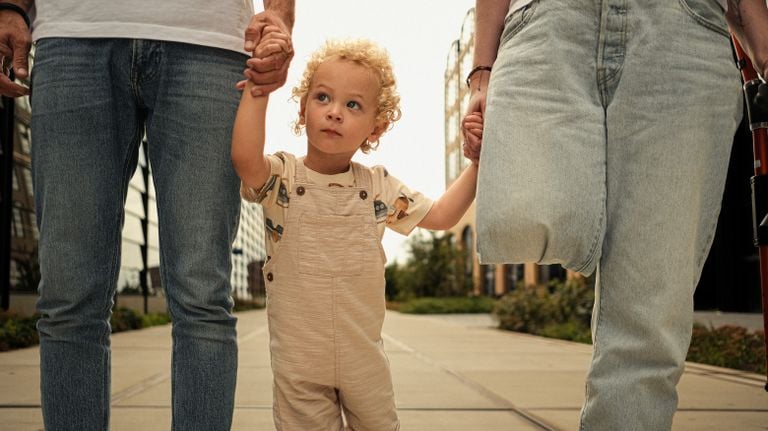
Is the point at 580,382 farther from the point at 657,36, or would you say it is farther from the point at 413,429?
the point at 657,36

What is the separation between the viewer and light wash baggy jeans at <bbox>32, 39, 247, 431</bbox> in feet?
6.79

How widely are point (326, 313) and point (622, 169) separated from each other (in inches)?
36.3

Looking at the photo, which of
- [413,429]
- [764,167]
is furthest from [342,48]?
[413,429]

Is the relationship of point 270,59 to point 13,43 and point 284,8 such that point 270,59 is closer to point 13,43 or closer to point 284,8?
point 284,8

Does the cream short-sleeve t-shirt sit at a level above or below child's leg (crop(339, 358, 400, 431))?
above

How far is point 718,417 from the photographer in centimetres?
387

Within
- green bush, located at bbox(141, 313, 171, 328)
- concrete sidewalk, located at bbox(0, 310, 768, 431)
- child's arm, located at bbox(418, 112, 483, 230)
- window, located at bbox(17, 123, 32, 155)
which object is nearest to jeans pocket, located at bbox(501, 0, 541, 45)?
child's arm, located at bbox(418, 112, 483, 230)

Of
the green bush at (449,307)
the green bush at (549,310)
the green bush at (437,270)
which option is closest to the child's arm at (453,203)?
the green bush at (549,310)

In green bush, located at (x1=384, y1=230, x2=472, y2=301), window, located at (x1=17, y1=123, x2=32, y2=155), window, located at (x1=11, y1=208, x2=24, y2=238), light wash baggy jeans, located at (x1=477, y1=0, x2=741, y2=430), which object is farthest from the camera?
green bush, located at (x1=384, y1=230, x2=472, y2=301)

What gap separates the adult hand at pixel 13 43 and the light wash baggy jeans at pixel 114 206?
2.3 inches

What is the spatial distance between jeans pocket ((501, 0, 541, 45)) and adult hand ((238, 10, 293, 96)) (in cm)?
55

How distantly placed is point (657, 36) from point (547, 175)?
0.40 metres

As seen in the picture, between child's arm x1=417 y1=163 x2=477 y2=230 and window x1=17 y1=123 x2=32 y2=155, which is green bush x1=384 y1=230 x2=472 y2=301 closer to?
window x1=17 y1=123 x2=32 y2=155

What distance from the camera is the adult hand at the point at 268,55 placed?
1963 mm
